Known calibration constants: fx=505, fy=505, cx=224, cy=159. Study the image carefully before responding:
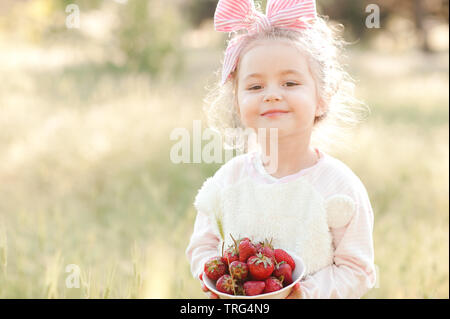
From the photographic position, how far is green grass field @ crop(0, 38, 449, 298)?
106 inches

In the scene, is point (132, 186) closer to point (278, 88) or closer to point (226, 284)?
point (278, 88)

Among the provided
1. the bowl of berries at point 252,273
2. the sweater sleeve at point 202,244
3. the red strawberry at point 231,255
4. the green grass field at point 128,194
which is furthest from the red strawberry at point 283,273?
the green grass field at point 128,194

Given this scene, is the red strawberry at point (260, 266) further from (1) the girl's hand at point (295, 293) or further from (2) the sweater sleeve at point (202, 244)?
(2) the sweater sleeve at point (202, 244)

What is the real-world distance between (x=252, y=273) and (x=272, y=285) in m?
0.07

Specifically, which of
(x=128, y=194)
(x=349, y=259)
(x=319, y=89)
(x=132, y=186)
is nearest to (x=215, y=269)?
(x=349, y=259)

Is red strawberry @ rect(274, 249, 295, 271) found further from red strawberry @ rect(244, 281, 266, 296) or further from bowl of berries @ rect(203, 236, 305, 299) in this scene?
red strawberry @ rect(244, 281, 266, 296)

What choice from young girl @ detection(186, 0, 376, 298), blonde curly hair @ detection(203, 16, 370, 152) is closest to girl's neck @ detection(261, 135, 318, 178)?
young girl @ detection(186, 0, 376, 298)

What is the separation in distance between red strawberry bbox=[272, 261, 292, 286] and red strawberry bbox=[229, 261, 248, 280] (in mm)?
99

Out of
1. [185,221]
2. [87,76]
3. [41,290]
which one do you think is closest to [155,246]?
[185,221]

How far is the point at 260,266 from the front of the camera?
4.69 feet

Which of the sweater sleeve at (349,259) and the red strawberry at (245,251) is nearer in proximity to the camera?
the red strawberry at (245,251)

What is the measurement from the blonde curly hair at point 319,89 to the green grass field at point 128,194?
69 cm

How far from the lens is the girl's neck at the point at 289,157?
5.88 feet

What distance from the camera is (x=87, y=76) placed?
8.73 meters
